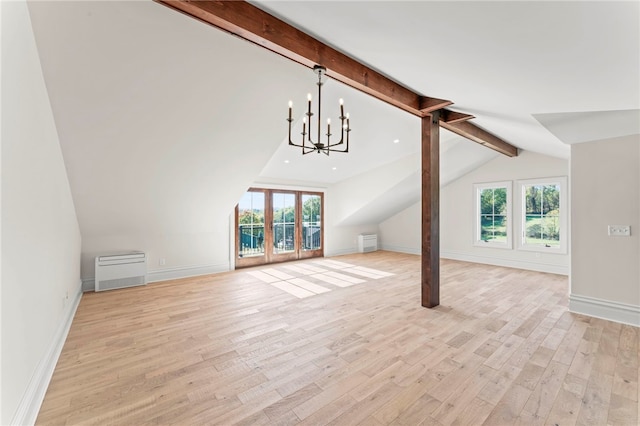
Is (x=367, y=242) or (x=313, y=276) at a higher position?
(x=367, y=242)

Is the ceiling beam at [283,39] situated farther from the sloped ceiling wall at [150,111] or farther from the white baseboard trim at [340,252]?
the white baseboard trim at [340,252]

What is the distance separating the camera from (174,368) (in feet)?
7.58

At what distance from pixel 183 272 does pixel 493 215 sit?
705cm

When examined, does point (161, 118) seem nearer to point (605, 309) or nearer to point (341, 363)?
point (341, 363)

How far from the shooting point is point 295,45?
7.20 ft

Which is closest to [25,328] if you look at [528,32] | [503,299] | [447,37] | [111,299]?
[111,299]

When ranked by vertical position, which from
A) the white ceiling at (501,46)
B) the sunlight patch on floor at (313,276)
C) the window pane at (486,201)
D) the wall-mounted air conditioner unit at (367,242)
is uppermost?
the white ceiling at (501,46)

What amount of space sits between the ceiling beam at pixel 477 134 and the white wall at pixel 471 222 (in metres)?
0.64

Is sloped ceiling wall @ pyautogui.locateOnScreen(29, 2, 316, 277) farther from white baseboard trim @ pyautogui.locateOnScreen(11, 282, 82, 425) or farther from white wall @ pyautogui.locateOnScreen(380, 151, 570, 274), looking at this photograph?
white wall @ pyautogui.locateOnScreen(380, 151, 570, 274)

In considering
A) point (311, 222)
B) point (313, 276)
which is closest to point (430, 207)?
point (313, 276)

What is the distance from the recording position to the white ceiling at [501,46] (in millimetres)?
1308

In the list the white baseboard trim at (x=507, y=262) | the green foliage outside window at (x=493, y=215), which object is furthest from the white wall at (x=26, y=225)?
the green foliage outside window at (x=493, y=215)

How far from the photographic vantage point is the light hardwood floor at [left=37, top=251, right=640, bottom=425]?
1813 mm

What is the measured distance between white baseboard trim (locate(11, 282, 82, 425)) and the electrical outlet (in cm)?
559
